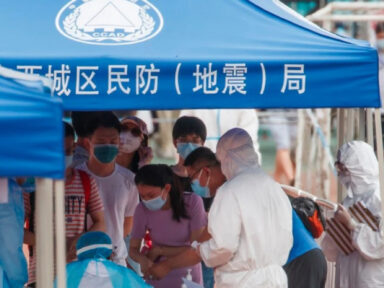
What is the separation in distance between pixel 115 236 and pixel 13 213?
132cm

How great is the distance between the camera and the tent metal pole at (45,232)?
4.57 meters

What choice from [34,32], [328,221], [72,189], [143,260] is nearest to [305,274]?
[328,221]

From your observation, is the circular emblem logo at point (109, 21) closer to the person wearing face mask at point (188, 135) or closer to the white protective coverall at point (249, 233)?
the white protective coverall at point (249, 233)

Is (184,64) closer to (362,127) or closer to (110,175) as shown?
(110,175)

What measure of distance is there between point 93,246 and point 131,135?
1993 millimetres

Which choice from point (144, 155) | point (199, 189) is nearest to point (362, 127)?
point (199, 189)

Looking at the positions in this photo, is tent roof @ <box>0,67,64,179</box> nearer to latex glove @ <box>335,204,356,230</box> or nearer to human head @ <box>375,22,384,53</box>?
latex glove @ <box>335,204,356,230</box>

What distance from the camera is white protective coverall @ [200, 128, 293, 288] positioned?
5715 mm

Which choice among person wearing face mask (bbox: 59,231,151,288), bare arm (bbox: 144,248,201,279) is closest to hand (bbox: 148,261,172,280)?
bare arm (bbox: 144,248,201,279)

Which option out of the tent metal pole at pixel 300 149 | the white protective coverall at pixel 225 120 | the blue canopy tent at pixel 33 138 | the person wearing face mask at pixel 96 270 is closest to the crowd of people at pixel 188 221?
the person wearing face mask at pixel 96 270

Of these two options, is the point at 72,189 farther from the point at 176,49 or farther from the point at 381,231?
the point at 381,231

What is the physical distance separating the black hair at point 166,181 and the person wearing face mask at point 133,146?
0.86 meters

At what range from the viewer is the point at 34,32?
5785 mm

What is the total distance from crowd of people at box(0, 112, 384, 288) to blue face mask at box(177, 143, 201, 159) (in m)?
0.29
